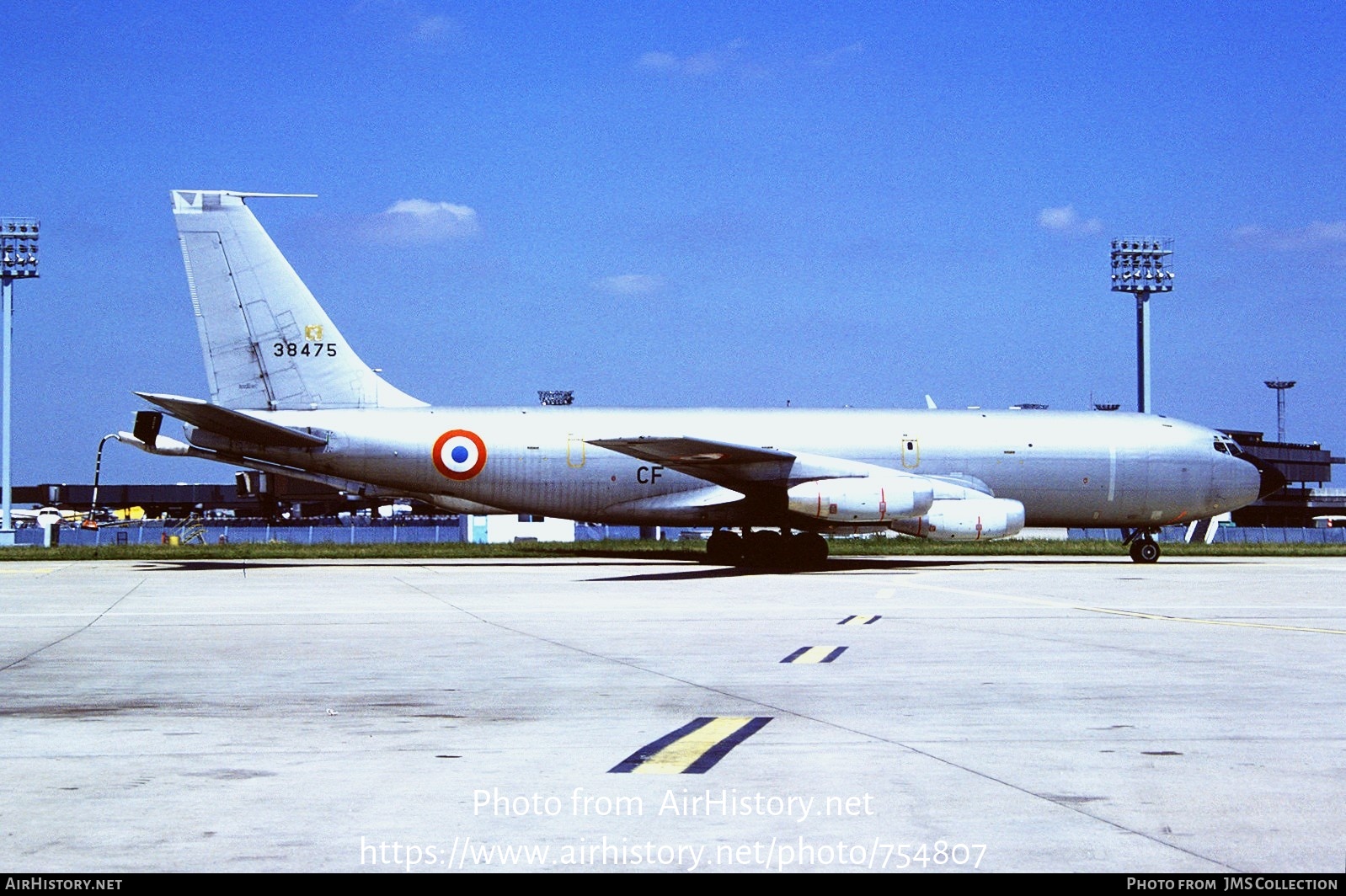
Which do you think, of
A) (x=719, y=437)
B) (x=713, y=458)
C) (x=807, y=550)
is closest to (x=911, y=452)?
(x=807, y=550)

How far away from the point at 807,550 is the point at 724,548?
3.12m

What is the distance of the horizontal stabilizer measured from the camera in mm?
30422

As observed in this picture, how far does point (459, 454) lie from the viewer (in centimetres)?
3406

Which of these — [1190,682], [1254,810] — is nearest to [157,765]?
[1254,810]

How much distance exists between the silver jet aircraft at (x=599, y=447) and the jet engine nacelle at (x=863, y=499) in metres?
0.76

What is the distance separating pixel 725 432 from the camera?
1367 inches

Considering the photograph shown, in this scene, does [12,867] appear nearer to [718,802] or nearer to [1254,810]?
[718,802]

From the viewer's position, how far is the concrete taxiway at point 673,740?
607cm

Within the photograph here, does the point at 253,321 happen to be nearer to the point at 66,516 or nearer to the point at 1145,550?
the point at 1145,550

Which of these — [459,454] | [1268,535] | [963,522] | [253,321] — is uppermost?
[253,321]

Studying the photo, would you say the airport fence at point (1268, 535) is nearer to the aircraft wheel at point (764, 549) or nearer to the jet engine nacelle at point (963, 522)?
the jet engine nacelle at point (963, 522)

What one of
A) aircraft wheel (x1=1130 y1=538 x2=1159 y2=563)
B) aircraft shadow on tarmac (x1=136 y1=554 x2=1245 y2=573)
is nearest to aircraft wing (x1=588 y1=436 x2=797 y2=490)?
aircraft shadow on tarmac (x1=136 y1=554 x2=1245 y2=573)

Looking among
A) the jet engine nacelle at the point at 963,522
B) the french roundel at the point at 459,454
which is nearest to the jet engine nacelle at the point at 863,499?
the jet engine nacelle at the point at 963,522

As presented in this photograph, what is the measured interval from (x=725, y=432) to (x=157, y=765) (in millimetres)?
27172
